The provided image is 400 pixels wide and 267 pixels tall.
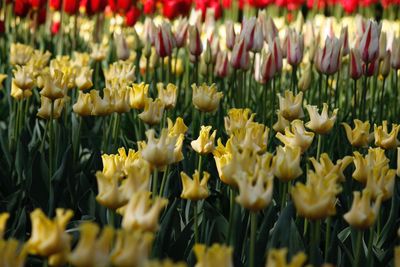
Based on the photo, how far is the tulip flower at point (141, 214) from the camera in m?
1.56

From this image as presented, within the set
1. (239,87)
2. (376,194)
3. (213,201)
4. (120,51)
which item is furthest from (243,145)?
(120,51)

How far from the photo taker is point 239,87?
394cm

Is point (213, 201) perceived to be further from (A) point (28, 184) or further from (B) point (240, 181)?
(B) point (240, 181)

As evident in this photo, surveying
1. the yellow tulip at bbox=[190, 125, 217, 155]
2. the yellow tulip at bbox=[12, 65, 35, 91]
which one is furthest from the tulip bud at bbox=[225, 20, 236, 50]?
the yellow tulip at bbox=[190, 125, 217, 155]

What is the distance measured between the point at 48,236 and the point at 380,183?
0.91 metres

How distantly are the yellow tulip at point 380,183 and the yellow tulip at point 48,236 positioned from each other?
0.85 meters

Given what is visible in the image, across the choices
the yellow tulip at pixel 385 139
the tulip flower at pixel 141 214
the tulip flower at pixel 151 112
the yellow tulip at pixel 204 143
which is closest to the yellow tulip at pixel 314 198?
the tulip flower at pixel 141 214

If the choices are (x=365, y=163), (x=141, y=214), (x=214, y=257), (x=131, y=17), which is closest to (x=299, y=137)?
(x=365, y=163)

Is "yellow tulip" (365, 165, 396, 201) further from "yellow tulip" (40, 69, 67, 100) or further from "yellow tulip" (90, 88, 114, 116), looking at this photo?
"yellow tulip" (40, 69, 67, 100)

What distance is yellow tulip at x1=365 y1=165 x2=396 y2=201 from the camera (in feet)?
6.46

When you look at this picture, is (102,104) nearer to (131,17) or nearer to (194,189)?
(194,189)

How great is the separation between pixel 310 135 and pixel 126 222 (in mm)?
955

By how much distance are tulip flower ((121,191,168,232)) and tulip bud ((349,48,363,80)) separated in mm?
2115

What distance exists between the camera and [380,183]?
1982 millimetres
